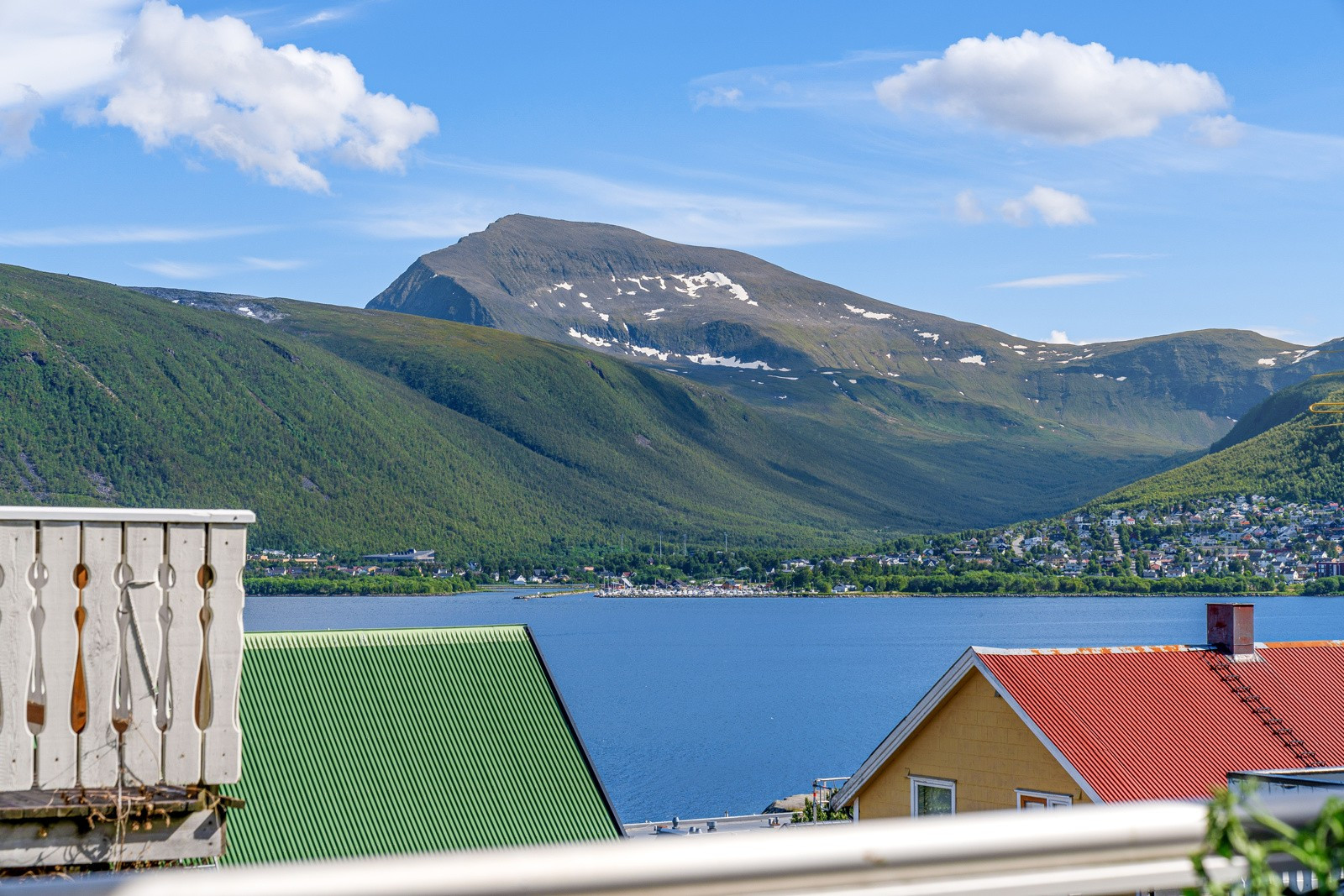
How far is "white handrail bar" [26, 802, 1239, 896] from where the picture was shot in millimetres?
2271

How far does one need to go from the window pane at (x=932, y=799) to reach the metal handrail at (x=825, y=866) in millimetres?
15487

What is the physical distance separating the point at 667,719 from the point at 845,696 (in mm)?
17319

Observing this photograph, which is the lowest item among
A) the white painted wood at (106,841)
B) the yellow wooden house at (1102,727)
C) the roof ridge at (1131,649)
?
the yellow wooden house at (1102,727)

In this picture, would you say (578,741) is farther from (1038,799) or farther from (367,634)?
(1038,799)

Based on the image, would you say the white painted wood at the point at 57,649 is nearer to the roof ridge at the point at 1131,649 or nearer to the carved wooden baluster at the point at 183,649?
the carved wooden baluster at the point at 183,649

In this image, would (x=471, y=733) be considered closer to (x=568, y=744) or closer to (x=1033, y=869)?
(x=568, y=744)

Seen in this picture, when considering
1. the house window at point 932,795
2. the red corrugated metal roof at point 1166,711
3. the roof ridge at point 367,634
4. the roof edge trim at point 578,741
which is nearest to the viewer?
the red corrugated metal roof at point 1166,711

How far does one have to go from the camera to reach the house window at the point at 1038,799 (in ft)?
53.6

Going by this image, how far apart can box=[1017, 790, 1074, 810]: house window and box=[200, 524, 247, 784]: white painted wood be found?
11.7 metres

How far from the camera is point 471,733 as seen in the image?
20.5 meters

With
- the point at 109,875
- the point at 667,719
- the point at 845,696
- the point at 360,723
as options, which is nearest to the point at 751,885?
the point at 109,875

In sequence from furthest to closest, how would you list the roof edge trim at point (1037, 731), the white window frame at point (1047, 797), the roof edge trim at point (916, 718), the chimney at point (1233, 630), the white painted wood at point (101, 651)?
the chimney at point (1233, 630)
the roof edge trim at point (916, 718)
the white window frame at point (1047, 797)
the roof edge trim at point (1037, 731)
the white painted wood at point (101, 651)

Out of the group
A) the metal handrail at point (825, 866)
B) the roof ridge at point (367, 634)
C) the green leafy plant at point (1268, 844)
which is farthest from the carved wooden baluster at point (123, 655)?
the roof ridge at point (367, 634)

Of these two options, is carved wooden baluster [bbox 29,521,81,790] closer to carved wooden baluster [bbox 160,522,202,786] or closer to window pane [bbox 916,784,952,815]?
carved wooden baluster [bbox 160,522,202,786]
